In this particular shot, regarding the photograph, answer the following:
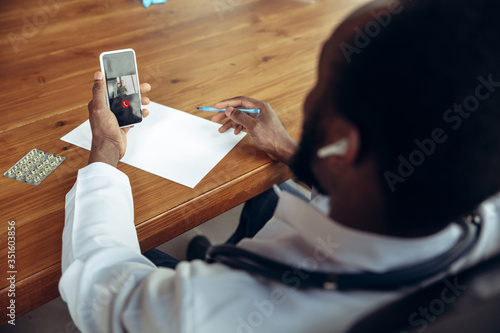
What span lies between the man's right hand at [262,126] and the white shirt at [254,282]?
11.7 inches

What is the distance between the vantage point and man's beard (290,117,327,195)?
506 millimetres

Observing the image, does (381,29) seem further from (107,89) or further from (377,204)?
(107,89)

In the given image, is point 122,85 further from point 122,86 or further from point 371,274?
point 371,274

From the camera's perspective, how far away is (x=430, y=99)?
0.40 metres

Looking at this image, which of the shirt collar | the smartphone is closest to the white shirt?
the shirt collar

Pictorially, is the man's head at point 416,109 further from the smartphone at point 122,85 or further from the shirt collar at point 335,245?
the smartphone at point 122,85

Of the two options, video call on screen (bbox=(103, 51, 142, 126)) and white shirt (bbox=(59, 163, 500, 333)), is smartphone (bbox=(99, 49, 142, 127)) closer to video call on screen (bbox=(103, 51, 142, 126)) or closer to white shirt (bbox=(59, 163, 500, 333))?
video call on screen (bbox=(103, 51, 142, 126))

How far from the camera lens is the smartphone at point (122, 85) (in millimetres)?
899

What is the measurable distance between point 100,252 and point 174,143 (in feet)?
1.16

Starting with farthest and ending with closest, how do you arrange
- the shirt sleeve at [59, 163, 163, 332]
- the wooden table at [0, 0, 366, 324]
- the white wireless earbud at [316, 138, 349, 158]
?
the wooden table at [0, 0, 366, 324] < the shirt sleeve at [59, 163, 163, 332] < the white wireless earbud at [316, 138, 349, 158]

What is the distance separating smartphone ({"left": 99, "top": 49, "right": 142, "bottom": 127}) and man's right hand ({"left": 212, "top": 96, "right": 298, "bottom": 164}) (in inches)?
7.4

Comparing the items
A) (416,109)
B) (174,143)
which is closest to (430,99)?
(416,109)

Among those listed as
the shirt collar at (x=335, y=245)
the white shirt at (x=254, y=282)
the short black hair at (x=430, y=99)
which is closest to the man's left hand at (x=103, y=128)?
the white shirt at (x=254, y=282)

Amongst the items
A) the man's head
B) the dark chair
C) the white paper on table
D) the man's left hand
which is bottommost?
the white paper on table
